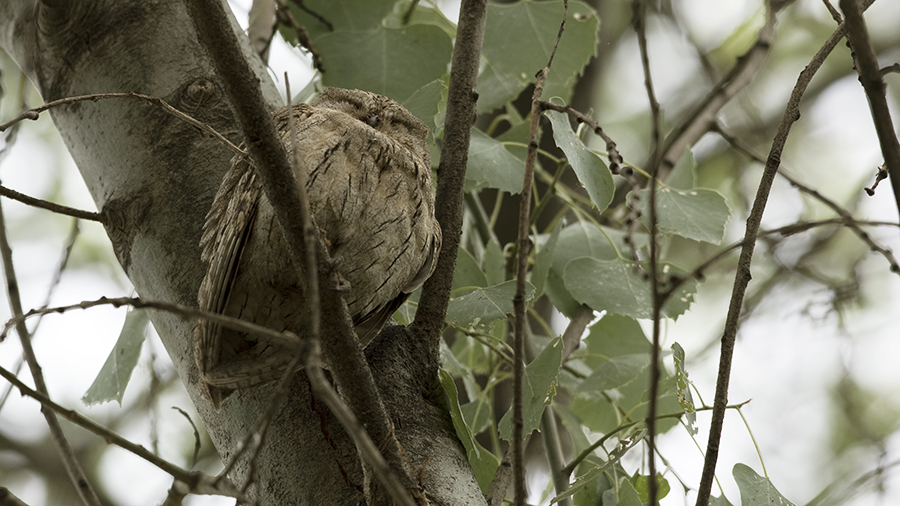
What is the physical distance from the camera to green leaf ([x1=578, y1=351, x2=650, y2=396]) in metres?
1.85

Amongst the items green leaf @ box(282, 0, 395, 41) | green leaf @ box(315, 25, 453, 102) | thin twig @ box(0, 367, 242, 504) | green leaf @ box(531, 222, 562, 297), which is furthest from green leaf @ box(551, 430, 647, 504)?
green leaf @ box(282, 0, 395, 41)

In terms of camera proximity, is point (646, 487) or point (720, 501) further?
point (646, 487)

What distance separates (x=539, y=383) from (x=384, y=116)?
0.78 m

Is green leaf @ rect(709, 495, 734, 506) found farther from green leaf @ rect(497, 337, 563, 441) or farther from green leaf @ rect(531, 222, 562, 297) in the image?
green leaf @ rect(531, 222, 562, 297)

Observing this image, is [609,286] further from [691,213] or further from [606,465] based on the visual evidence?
[606,465]

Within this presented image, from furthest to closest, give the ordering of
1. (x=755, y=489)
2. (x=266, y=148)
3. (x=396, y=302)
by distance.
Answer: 1. (x=396, y=302)
2. (x=755, y=489)
3. (x=266, y=148)

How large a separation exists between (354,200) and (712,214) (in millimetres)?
957

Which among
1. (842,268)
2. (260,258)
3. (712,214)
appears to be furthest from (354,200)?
(842,268)

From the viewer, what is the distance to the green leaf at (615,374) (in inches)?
72.9

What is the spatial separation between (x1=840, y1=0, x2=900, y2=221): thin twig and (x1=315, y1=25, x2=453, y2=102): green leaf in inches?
48.9

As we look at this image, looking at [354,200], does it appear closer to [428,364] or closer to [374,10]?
[428,364]

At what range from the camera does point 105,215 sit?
65.6 inches

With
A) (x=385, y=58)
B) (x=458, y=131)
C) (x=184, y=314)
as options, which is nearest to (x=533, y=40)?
(x=385, y=58)

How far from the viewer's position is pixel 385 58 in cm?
198
